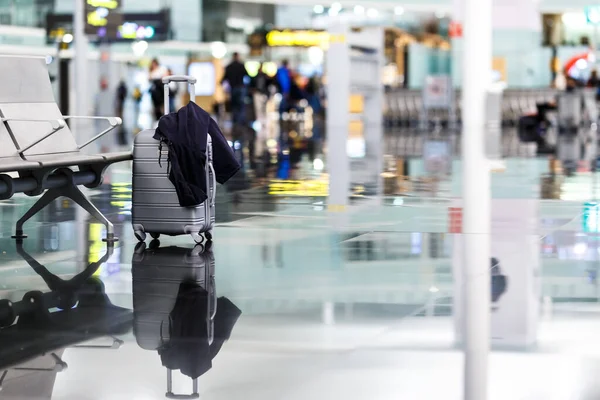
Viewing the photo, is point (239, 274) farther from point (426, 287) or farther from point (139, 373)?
point (139, 373)

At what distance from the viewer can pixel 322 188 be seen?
1252cm

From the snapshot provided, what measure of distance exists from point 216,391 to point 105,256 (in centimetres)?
352

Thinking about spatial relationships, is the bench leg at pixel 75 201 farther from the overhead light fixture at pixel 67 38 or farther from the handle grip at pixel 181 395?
the overhead light fixture at pixel 67 38

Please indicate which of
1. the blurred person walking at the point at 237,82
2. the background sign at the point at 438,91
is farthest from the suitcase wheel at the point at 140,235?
the background sign at the point at 438,91

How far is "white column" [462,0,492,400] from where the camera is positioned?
14.4ft

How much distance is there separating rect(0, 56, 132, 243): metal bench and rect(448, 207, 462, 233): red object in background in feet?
7.67

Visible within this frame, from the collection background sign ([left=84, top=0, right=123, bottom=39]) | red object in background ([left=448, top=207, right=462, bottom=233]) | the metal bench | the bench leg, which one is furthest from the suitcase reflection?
background sign ([left=84, top=0, right=123, bottom=39])

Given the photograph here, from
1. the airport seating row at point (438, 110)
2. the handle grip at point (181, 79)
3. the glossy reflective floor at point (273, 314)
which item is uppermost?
the airport seating row at point (438, 110)

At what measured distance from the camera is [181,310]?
17.7 ft

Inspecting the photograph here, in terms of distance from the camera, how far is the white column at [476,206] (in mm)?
4402

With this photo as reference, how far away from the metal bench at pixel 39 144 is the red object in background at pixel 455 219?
2339mm

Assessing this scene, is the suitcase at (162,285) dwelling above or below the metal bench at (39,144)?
below

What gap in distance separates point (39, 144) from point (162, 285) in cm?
240

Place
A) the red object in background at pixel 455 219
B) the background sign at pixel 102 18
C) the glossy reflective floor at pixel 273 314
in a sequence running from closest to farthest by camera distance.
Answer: the glossy reflective floor at pixel 273 314 < the red object in background at pixel 455 219 < the background sign at pixel 102 18
